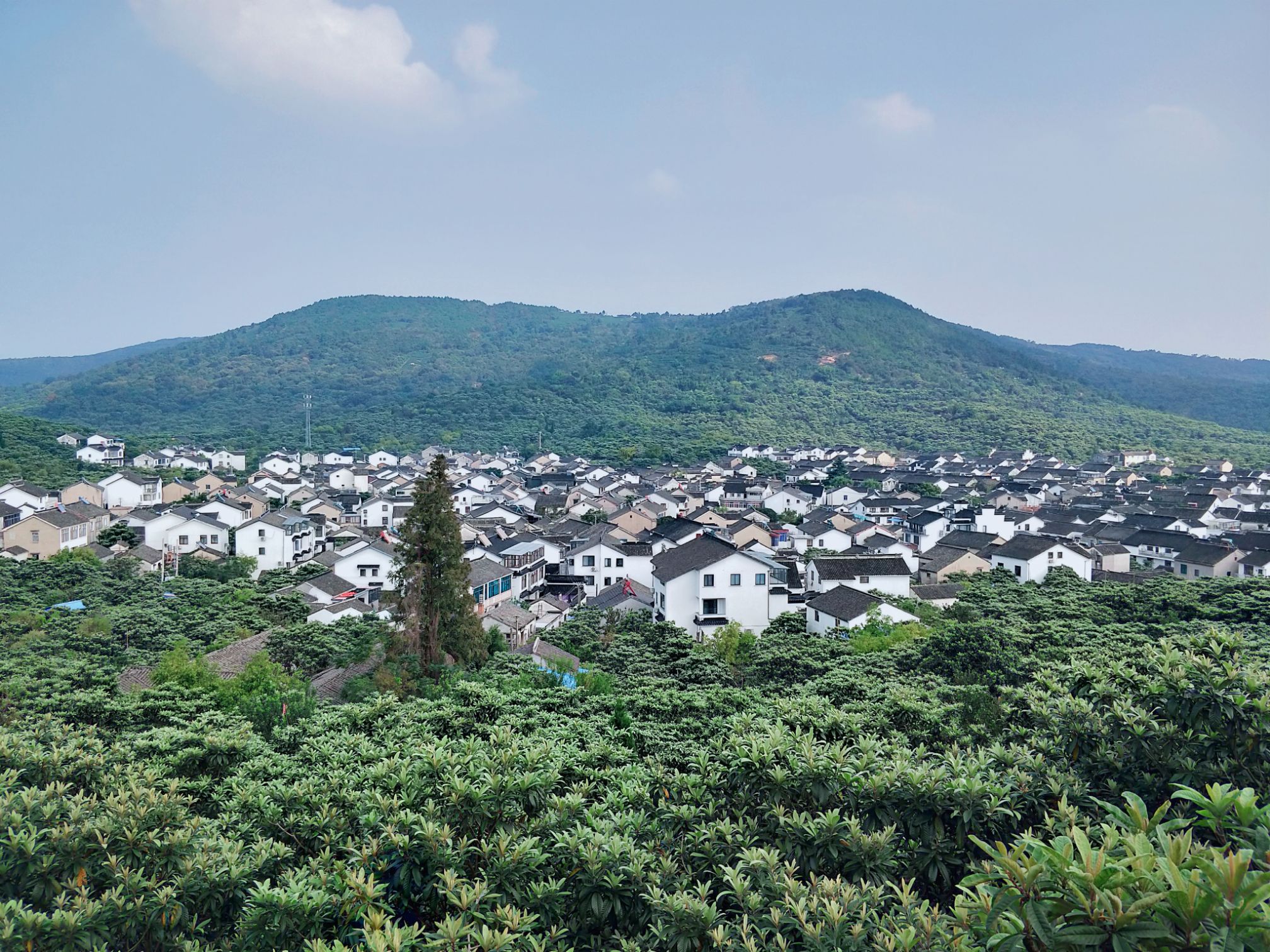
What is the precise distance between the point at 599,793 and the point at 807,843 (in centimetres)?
265

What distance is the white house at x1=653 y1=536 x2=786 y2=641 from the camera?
24172mm

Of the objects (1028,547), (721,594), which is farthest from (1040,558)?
(721,594)

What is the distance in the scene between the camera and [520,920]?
439 centimetres

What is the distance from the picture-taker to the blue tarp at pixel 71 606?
25.1m

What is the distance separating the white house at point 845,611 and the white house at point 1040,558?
12.0m

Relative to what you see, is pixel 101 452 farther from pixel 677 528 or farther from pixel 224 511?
pixel 677 528

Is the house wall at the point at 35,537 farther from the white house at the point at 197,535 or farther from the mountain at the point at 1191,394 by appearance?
the mountain at the point at 1191,394

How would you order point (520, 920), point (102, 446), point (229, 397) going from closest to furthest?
1. point (520, 920)
2. point (102, 446)
3. point (229, 397)

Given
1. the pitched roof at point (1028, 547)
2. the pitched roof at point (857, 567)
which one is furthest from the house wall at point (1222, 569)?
the pitched roof at point (857, 567)

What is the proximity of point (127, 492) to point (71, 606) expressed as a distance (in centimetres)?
2821

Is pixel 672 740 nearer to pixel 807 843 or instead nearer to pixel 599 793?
pixel 599 793

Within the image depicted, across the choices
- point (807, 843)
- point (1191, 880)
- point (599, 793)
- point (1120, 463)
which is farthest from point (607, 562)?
point (1120, 463)

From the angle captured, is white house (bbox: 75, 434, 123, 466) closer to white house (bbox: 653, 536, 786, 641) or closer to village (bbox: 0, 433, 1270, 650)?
village (bbox: 0, 433, 1270, 650)

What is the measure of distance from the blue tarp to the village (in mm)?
6802
